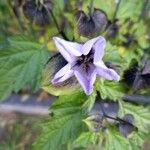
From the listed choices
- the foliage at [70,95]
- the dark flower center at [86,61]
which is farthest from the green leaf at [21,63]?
the dark flower center at [86,61]

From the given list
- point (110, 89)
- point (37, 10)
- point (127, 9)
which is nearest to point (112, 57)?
point (110, 89)

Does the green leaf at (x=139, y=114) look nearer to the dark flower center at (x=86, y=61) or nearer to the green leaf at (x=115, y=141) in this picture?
the green leaf at (x=115, y=141)

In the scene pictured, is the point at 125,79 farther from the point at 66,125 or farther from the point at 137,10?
the point at 137,10

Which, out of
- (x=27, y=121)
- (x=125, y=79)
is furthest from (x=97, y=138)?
(x=27, y=121)

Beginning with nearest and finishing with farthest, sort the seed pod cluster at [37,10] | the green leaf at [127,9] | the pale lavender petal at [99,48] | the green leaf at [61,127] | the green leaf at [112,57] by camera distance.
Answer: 1. the pale lavender petal at [99,48]
2. the green leaf at [112,57]
3. the green leaf at [61,127]
4. the seed pod cluster at [37,10]
5. the green leaf at [127,9]

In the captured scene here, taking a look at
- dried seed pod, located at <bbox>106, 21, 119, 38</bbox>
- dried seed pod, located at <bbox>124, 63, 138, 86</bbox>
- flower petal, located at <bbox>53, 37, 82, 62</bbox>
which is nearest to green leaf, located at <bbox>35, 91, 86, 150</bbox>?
dried seed pod, located at <bbox>124, 63, 138, 86</bbox>

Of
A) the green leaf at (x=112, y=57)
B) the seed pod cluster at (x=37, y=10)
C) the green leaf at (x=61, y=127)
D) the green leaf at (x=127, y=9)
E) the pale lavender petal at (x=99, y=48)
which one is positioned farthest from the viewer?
the green leaf at (x=127, y=9)
